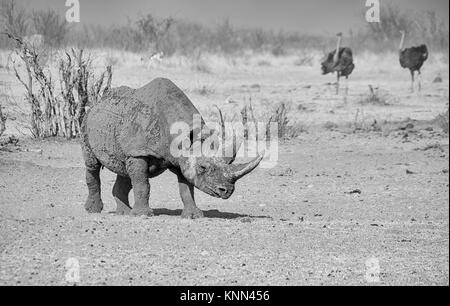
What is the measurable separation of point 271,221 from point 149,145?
1429 millimetres

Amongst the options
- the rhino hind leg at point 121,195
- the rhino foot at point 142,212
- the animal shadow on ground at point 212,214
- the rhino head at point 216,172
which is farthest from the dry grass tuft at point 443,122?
the rhino head at point 216,172

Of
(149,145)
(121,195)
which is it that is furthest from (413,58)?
(149,145)

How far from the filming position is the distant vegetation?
2166cm

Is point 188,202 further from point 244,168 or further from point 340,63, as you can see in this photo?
point 340,63

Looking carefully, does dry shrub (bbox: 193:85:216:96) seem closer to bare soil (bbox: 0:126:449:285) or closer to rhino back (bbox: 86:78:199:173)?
bare soil (bbox: 0:126:449:285)

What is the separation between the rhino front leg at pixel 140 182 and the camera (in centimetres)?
937

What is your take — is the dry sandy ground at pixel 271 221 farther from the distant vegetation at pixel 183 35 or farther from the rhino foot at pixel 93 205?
the distant vegetation at pixel 183 35

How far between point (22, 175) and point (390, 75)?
20789 millimetres

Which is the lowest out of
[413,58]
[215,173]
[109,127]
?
[413,58]

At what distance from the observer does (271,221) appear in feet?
31.8

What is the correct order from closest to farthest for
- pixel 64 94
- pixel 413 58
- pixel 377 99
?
1. pixel 64 94
2. pixel 377 99
3. pixel 413 58

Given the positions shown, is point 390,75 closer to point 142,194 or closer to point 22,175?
point 22,175

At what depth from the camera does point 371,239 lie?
9.05 metres

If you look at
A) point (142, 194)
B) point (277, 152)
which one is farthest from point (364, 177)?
point (142, 194)
